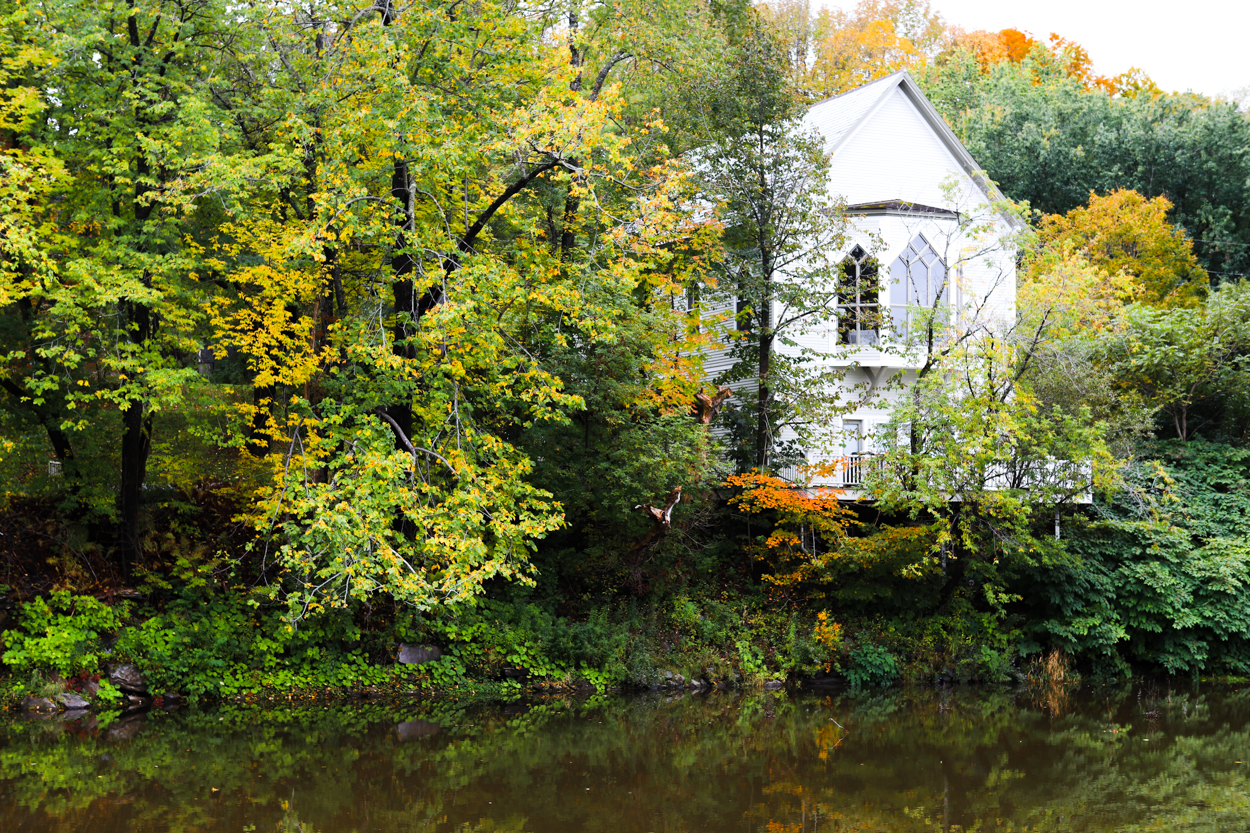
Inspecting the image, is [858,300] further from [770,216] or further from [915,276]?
[915,276]

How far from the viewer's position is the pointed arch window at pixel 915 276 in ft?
78.1

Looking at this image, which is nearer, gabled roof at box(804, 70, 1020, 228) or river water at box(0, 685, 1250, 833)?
river water at box(0, 685, 1250, 833)

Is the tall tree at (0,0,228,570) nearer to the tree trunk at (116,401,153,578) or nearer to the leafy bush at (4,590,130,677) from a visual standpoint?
the tree trunk at (116,401,153,578)

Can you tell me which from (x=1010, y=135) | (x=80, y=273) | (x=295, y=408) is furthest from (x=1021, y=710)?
(x=1010, y=135)

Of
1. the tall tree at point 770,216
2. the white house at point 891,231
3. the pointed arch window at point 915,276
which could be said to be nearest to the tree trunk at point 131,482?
the tall tree at point 770,216

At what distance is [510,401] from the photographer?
19094mm

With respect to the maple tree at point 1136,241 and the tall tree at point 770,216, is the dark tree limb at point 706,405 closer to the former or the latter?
the tall tree at point 770,216

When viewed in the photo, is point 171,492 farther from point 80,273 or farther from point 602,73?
point 602,73

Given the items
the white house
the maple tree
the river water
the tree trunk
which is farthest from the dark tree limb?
the maple tree

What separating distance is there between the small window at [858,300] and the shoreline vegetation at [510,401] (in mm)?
354

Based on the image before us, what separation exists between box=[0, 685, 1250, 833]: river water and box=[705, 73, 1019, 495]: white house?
7658mm

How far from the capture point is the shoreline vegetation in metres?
15.1

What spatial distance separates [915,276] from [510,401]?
1036 centimetres

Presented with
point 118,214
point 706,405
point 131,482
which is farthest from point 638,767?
point 118,214
